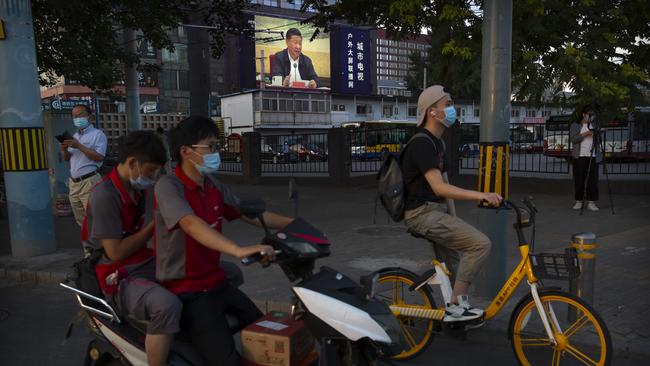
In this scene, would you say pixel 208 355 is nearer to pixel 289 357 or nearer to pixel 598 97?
pixel 289 357

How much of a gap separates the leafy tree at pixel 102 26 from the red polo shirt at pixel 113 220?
9.10m

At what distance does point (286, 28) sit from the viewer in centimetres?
6588

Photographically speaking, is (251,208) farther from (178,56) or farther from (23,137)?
(178,56)

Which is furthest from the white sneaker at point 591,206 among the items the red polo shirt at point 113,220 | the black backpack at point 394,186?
the red polo shirt at point 113,220

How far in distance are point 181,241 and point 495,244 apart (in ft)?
10.6

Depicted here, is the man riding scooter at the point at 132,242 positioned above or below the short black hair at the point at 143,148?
below

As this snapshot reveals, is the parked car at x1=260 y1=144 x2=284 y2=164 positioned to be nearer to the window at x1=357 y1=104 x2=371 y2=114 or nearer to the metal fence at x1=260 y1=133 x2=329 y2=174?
the metal fence at x1=260 y1=133 x2=329 y2=174

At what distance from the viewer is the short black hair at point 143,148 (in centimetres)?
315

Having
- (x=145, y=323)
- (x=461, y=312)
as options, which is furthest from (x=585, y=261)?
(x=145, y=323)

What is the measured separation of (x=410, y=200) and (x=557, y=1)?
671 centimetres

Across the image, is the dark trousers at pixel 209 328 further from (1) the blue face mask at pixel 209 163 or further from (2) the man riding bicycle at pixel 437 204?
(2) the man riding bicycle at pixel 437 204

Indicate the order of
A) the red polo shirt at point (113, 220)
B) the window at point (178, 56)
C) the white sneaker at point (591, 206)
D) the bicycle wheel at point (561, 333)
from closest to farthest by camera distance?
the red polo shirt at point (113, 220) < the bicycle wheel at point (561, 333) < the white sneaker at point (591, 206) < the window at point (178, 56)

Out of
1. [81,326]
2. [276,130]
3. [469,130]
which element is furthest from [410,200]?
[276,130]

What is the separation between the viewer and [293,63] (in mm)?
64688
